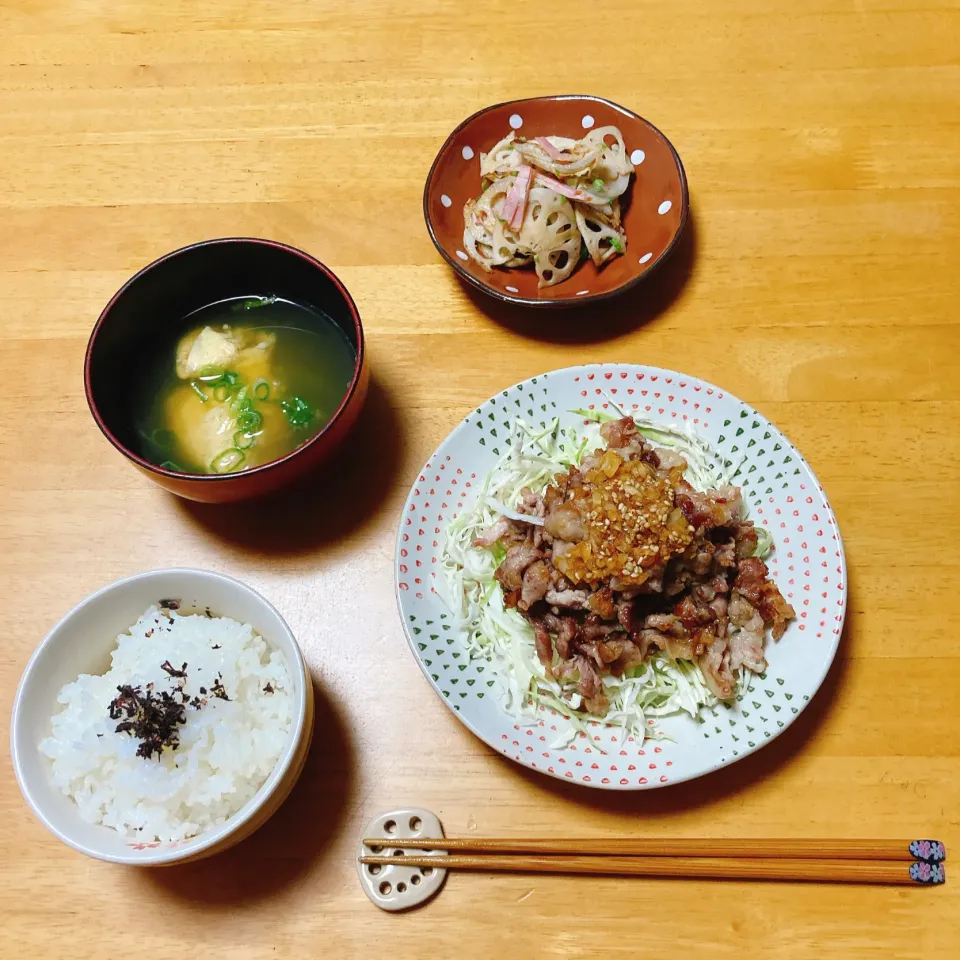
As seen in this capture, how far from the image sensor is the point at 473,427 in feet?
6.88

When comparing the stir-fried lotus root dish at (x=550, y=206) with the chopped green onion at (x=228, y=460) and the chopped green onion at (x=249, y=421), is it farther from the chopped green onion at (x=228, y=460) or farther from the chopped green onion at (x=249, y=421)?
the chopped green onion at (x=228, y=460)

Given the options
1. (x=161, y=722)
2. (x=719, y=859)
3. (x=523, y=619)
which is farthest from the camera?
(x=523, y=619)

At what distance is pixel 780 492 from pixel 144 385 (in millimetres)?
1680

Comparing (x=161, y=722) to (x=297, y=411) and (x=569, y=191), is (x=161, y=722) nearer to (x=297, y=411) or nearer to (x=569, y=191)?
(x=297, y=411)

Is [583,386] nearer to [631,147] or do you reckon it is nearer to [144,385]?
[631,147]

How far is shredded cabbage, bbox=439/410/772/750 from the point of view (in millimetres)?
1886

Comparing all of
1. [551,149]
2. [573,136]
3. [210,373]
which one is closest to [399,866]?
[210,373]

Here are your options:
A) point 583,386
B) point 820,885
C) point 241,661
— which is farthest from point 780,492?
point 241,661

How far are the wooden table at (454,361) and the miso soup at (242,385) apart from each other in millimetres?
214

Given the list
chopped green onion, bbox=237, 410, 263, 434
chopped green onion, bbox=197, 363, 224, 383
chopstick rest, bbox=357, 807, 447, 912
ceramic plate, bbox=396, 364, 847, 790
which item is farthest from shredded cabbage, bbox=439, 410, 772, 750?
chopped green onion, bbox=197, 363, 224, 383

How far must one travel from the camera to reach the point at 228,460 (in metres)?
2.07

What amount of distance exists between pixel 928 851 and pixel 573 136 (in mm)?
2160

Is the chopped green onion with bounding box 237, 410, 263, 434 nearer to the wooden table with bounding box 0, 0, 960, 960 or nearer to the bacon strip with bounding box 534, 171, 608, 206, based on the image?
the wooden table with bounding box 0, 0, 960, 960

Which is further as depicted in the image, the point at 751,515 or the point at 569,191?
the point at 569,191
